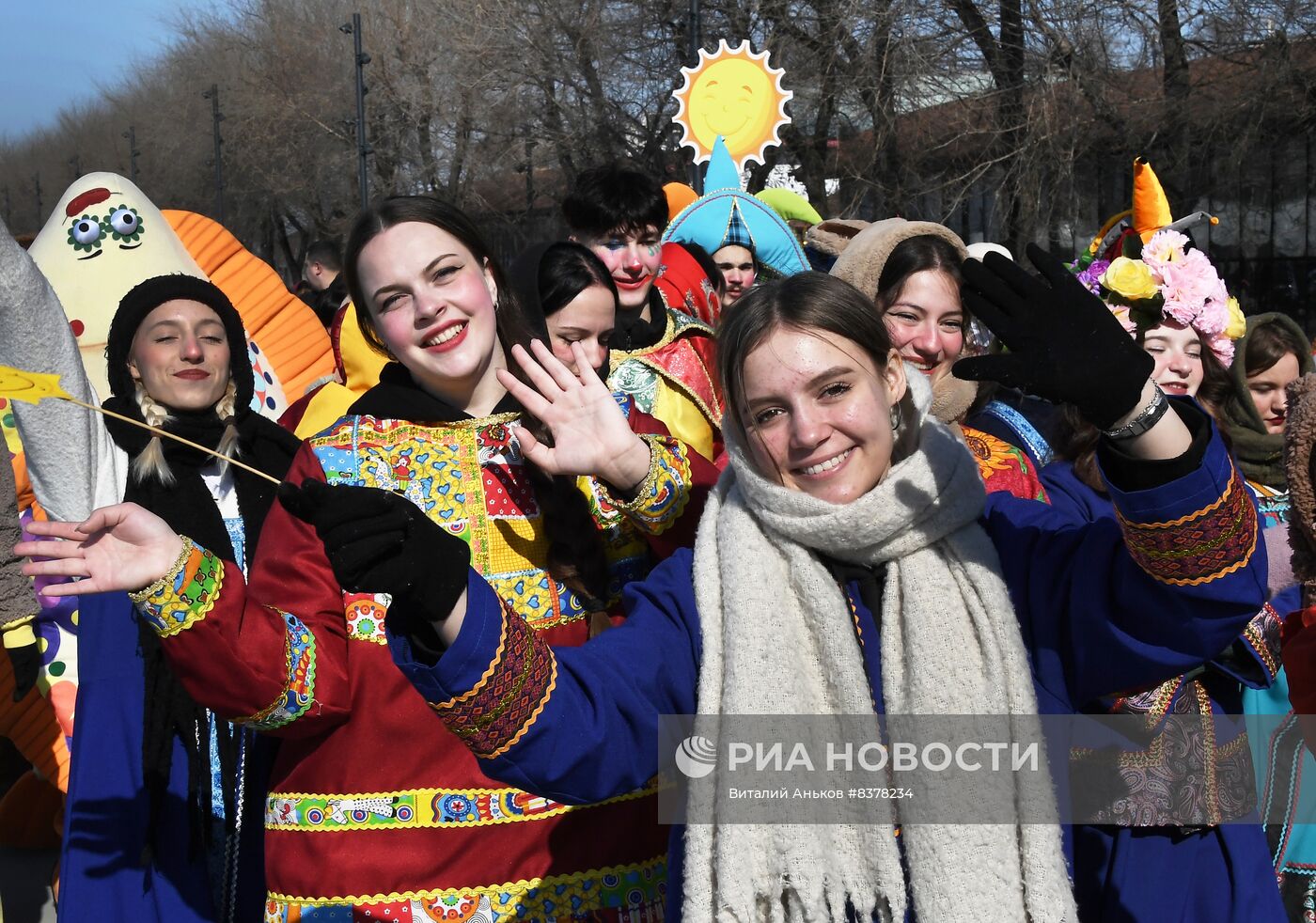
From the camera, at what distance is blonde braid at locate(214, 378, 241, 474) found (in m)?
3.22

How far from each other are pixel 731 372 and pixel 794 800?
68 cm

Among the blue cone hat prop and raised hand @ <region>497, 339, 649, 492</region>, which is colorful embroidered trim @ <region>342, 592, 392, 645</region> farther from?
the blue cone hat prop

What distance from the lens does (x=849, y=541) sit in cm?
198

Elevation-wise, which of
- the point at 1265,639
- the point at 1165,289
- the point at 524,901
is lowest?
the point at 524,901

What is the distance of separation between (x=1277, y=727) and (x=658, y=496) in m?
1.59

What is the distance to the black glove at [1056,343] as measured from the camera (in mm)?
1612

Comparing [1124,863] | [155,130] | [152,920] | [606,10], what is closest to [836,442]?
[1124,863]

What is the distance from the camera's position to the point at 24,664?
339 cm

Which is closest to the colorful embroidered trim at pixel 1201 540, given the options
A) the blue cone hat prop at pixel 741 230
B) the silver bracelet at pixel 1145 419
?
the silver bracelet at pixel 1145 419

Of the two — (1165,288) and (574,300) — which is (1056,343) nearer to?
(1165,288)

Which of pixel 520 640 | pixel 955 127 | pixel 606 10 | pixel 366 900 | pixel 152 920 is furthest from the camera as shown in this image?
pixel 606 10

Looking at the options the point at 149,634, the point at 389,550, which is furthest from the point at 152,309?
the point at 389,550

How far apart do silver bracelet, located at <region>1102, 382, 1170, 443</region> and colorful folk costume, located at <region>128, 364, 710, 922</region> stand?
38.5 inches

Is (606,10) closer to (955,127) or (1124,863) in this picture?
(955,127)
